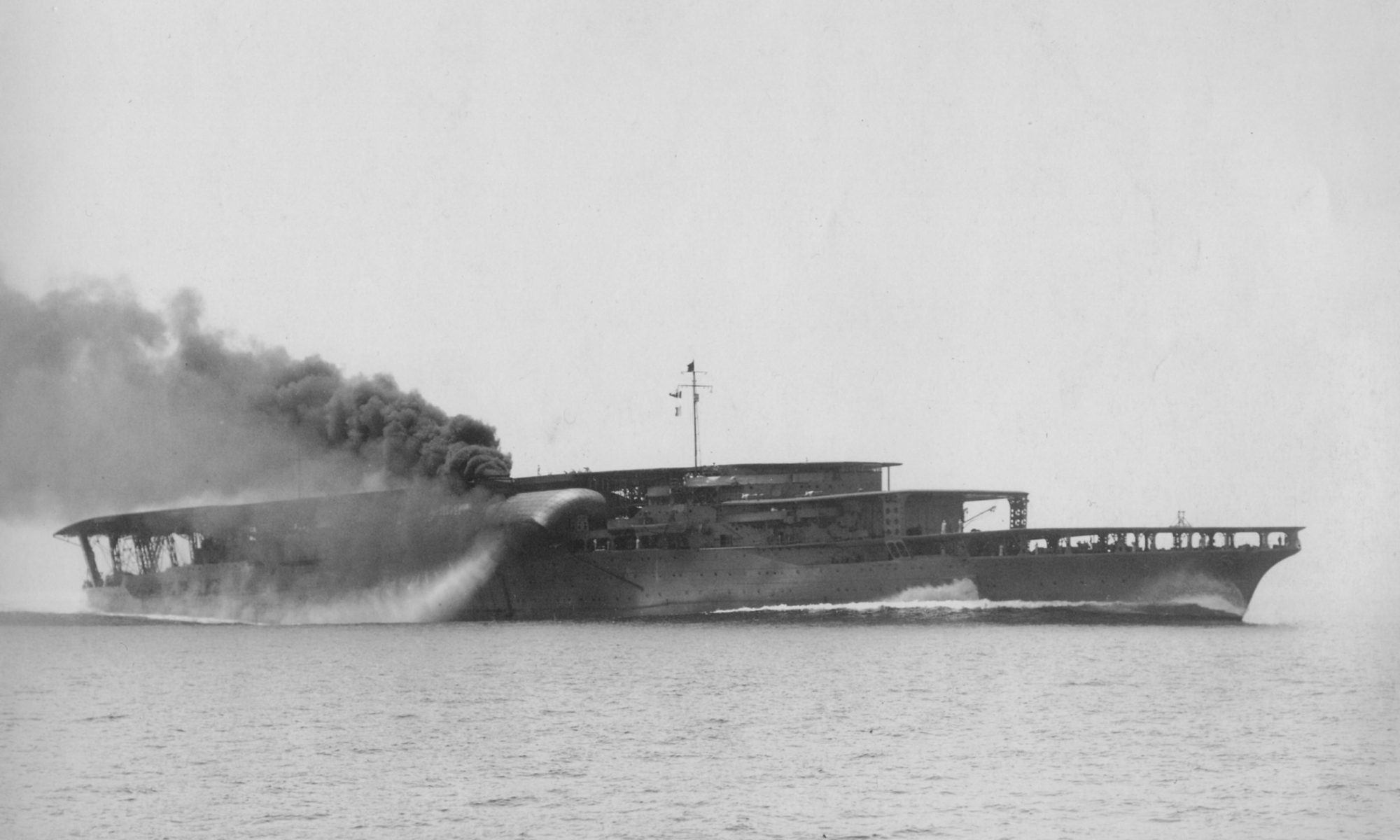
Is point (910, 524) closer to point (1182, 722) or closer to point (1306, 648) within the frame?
point (1306, 648)

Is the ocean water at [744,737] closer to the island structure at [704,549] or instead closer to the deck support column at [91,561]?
the island structure at [704,549]

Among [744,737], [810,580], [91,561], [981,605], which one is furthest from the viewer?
[91,561]

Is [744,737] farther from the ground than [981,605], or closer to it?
closer to it

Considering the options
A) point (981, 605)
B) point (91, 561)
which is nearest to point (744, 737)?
point (981, 605)

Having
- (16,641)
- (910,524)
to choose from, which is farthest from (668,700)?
(16,641)

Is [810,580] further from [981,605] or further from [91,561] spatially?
[91,561]

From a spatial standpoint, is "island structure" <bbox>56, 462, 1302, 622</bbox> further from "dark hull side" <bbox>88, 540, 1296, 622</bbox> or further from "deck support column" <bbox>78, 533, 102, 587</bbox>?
"deck support column" <bbox>78, 533, 102, 587</bbox>

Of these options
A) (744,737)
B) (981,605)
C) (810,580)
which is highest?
(810,580)
